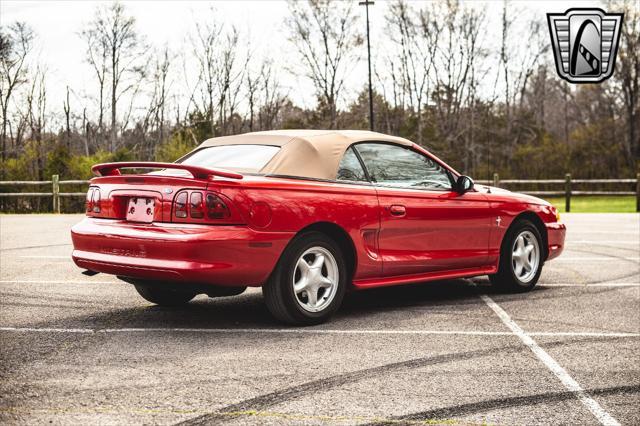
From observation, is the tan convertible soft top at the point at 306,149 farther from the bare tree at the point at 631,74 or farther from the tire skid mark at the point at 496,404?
the bare tree at the point at 631,74

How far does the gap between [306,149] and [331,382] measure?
2287 mm

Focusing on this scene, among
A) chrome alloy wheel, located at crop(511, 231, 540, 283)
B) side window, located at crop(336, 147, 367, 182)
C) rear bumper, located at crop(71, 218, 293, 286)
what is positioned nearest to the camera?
rear bumper, located at crop(71, 218, 293, 286)

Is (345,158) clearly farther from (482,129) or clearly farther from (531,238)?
(482,129)

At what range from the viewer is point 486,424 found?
138 inches

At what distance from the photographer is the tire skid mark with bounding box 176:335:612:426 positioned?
11.7 ft

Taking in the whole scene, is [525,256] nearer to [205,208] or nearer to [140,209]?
[205,208]

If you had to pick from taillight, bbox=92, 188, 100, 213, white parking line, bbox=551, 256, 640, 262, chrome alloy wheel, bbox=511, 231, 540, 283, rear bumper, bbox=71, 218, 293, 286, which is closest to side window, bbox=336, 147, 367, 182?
rear bumper, bbox=71, 218, 293, 286

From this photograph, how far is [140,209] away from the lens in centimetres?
556

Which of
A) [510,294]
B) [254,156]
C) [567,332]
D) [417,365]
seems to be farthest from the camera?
[510,294]

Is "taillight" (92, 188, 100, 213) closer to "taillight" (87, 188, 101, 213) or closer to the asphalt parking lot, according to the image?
"taillight" (87, 188, 101, 213)

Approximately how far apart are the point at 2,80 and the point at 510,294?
39862 millimetres

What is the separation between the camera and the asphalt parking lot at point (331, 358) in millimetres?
3676

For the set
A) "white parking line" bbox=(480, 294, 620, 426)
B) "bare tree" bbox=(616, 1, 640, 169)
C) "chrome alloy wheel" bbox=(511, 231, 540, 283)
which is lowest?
"white parking line" bbox=(480, 294, 620, 426)

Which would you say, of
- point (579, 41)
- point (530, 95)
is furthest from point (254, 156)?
point (530, 95)
